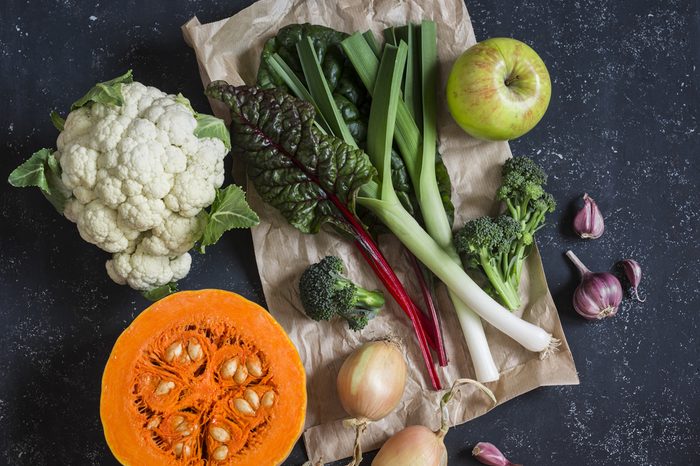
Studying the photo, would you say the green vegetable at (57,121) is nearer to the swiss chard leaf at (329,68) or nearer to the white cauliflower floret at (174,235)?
the white cauliflower floret at (174,235)

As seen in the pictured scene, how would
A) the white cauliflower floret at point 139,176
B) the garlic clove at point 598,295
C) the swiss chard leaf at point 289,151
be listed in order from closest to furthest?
the white cauliflower floret at point 139,176 → the swiss chard leaf at point 289,151 → the garlic clove at point 598,295

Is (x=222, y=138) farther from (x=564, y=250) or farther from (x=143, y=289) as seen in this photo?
(x=564, y=250)

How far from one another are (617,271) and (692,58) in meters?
0.66

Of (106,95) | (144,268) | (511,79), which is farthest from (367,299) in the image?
(106,95)

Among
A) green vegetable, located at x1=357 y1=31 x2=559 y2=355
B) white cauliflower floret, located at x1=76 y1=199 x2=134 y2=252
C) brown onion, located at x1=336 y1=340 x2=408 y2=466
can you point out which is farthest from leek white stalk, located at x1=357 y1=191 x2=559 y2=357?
white cauliflower floret, located at x1=76 y1=199 x2=134 y2=252

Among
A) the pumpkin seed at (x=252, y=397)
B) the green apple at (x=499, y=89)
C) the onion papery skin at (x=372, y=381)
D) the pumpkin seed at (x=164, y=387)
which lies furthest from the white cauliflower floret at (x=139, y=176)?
the green apple at (x=499, y=89)

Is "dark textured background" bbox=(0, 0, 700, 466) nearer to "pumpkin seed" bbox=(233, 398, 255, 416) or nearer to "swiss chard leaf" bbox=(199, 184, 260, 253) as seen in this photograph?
"swiss chard leaf" bbox=(199, 184, 260, 253)

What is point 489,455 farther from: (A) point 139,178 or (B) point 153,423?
(A) point 139,178

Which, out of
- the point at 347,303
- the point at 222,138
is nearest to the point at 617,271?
the point at 347,303

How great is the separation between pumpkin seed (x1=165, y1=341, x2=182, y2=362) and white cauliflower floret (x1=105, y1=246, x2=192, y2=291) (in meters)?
0.21

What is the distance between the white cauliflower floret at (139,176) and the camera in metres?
1.68

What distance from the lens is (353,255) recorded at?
1.98 meters

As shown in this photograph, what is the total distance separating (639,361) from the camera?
78.7 inches

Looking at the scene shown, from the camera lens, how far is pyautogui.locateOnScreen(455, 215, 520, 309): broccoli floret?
1.82 meters
